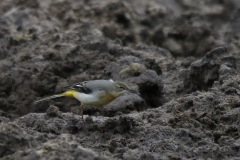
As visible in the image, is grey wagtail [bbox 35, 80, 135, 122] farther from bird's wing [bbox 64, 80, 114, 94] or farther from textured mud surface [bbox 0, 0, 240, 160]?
textured mud surface [bbox 0, 0, 240, 160]

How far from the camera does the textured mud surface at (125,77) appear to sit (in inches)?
207

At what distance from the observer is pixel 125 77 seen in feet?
27.0

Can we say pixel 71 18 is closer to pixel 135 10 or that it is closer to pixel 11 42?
pixel 135 10

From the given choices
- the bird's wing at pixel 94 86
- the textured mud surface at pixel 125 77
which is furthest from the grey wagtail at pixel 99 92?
the textured mud surface at pixel 125 77

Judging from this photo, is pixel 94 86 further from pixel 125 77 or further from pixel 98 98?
pixel 125 77

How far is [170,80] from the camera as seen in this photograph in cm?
904

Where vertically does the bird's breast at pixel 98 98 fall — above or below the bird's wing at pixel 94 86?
below

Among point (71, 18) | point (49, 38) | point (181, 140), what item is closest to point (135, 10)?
point (71, 18)

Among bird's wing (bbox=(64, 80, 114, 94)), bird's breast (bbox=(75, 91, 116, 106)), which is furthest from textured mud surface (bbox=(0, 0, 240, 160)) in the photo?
bird's wing (bbox=(64, 80, 114, 94))

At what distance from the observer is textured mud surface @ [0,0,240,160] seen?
5.25 metres

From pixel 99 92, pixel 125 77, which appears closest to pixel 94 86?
pixel 99 92

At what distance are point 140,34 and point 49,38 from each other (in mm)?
3571

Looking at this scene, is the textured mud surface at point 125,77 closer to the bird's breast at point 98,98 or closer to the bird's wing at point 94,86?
the bird's breast at point 98,98

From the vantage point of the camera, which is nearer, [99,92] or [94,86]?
[99,92]
